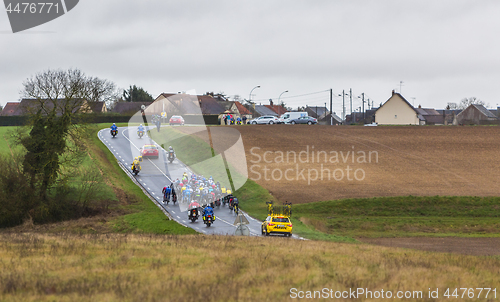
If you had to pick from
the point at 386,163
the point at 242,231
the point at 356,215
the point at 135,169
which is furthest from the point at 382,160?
the point at 242,231

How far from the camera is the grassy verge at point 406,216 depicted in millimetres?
34281

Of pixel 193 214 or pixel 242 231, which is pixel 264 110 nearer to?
pixel 193 214

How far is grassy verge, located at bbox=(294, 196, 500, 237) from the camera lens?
34281 mm

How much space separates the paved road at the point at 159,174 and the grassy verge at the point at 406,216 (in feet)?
18.3

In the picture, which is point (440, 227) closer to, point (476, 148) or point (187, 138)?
point (476, 148)

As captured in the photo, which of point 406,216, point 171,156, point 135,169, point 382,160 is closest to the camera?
point 406,216

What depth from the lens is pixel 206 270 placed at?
15.3 m

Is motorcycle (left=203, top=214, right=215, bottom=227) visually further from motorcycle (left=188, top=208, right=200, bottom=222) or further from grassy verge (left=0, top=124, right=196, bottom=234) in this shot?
motorcycle (left=188, top=208, right=200, bottom=222)

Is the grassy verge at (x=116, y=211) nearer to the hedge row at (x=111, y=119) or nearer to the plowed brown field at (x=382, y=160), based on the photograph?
the plowed brown field at (x=382, y=160)

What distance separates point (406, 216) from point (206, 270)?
26.5 m

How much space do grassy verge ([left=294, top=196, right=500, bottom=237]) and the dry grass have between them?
44.6 feet

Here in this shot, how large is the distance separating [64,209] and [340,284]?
108 ft

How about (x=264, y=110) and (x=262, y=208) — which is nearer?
(x=262, y=208)

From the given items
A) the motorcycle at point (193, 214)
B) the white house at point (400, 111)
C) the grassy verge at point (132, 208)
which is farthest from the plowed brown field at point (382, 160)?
the white house at point (400, 111)
